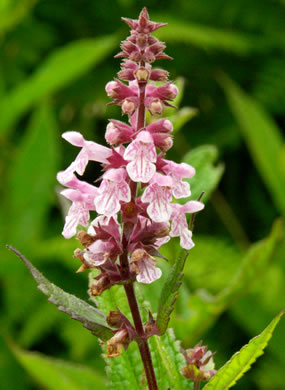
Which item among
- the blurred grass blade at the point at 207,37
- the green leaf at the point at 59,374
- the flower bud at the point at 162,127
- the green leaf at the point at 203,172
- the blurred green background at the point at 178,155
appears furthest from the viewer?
the blurred grass blade at the point at 207,37

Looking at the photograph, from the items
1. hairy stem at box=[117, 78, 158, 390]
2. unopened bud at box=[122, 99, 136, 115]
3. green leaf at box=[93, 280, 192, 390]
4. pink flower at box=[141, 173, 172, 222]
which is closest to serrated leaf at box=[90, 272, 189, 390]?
green leaf at box=[93, 280, 192, 390]

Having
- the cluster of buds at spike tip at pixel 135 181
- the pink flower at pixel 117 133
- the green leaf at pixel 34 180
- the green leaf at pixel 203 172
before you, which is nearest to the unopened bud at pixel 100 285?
the cluster of buds at spike tip at pixel 135 181

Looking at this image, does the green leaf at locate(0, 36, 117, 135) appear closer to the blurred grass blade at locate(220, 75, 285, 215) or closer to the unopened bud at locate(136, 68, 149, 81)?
the blurred grass blade at locate(220, 75, 285, 215)

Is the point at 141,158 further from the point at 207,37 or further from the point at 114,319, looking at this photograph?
the point at 207,37

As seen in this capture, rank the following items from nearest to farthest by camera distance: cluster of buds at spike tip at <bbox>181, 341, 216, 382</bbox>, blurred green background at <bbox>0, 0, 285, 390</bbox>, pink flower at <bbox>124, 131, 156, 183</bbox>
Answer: pink flower at <bbox>124, 131, 156, 183</bbox> < cluster of buds at spike tip at <bbox>181, 341, 216, 382</bbox> < blurred green background at <bbox>0, 0, 285, 390</bbox>

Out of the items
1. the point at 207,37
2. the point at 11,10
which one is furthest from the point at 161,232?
the point at 207,37

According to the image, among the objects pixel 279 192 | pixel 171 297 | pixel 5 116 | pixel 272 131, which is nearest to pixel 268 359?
pixel 279 192

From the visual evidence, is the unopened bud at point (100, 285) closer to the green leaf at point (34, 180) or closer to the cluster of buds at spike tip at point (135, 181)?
the cluster of buds at spike tip at point (135, 181)

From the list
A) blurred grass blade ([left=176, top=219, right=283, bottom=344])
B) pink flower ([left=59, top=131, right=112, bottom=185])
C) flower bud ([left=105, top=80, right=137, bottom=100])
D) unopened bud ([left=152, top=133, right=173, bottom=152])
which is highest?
flower bud ([left=105, top=80, right=137, bottom=100])
